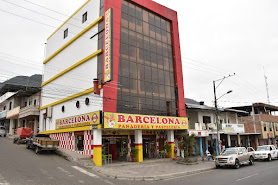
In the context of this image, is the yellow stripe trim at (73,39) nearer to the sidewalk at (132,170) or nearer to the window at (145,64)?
the window at (145,64)

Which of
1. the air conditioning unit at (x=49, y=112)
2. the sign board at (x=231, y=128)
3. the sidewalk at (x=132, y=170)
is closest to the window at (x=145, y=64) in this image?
the sidewalk at (x=132, y=170)

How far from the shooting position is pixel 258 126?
4422 centimetres

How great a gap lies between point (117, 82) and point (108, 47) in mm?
3925

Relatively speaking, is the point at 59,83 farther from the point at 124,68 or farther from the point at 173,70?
the point at 173,70

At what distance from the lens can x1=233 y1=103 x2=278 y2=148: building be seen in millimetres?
43938

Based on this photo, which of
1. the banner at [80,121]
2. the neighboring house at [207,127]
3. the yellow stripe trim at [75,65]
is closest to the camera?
the banner at [80,121]

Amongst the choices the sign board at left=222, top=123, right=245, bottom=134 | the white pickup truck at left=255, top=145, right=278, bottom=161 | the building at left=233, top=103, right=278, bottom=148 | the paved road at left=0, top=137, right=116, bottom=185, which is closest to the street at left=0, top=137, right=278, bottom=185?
the paved road at left=0, top=137, right=116, bottom=185

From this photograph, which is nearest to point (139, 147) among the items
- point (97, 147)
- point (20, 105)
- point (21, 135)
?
point (97, 147)

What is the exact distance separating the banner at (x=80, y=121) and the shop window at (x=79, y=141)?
46.4 inches

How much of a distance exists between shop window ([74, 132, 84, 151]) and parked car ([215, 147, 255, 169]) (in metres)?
14.5

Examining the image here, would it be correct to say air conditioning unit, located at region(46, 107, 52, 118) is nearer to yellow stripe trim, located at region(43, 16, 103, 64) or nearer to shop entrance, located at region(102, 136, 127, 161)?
yellow stripe trim, located at region(43, 16, 103, 64)

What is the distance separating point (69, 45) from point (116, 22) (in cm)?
935

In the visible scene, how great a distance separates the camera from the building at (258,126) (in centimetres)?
4394

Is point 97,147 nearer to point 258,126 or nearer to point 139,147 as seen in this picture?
point 139,147
